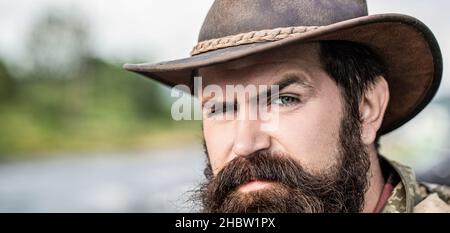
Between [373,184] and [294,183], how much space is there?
550 mm

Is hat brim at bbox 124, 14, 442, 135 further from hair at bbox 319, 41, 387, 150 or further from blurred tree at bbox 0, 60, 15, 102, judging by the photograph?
blurred tree at bbox 0, 60, 15, 102

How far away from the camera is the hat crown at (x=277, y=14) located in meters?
2.34

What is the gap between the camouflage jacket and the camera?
2.55m

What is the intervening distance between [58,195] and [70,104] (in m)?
3.94

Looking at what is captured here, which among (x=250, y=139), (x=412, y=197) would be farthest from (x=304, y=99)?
(x=412, y=197)

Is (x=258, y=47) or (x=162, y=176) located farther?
(x=162, y=176)

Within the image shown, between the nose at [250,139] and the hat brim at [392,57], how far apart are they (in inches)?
11.2

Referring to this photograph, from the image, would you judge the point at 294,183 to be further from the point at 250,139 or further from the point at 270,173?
the point at 250,139

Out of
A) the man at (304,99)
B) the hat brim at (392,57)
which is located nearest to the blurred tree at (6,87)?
the hat brim at (392,57)

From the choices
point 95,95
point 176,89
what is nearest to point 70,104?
point 95,95

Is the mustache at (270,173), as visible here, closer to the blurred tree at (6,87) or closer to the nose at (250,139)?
the nose at (250,139)

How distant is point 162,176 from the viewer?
7.05m

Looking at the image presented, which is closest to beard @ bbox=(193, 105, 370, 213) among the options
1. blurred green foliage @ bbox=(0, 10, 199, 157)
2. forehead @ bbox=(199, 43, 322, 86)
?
forehead @ bbox=(199, 43, 322, 86)
